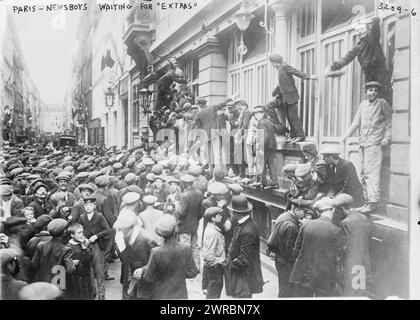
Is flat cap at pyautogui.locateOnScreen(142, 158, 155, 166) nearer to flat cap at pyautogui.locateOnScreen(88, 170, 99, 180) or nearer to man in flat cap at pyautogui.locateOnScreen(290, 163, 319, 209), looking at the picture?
flat cap at pyautogui.locateOnScreen(88, 170, 99, 180)

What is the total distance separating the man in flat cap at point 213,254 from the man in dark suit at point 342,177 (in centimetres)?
137

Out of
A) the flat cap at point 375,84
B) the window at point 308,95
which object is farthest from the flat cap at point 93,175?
the flat cap at point 375,84

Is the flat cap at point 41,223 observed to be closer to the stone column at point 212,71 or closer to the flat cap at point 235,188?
the flat cap at point 235,188

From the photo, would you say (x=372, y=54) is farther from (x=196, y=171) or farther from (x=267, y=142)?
(x=196, y=171)

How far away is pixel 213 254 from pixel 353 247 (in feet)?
5.13

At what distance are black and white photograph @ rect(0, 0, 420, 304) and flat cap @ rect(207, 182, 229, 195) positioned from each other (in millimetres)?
32

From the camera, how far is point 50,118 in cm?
644

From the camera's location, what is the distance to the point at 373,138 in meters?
4.93

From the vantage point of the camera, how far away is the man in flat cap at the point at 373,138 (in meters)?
4.87

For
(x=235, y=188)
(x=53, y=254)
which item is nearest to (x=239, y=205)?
(x=235, y=188)
